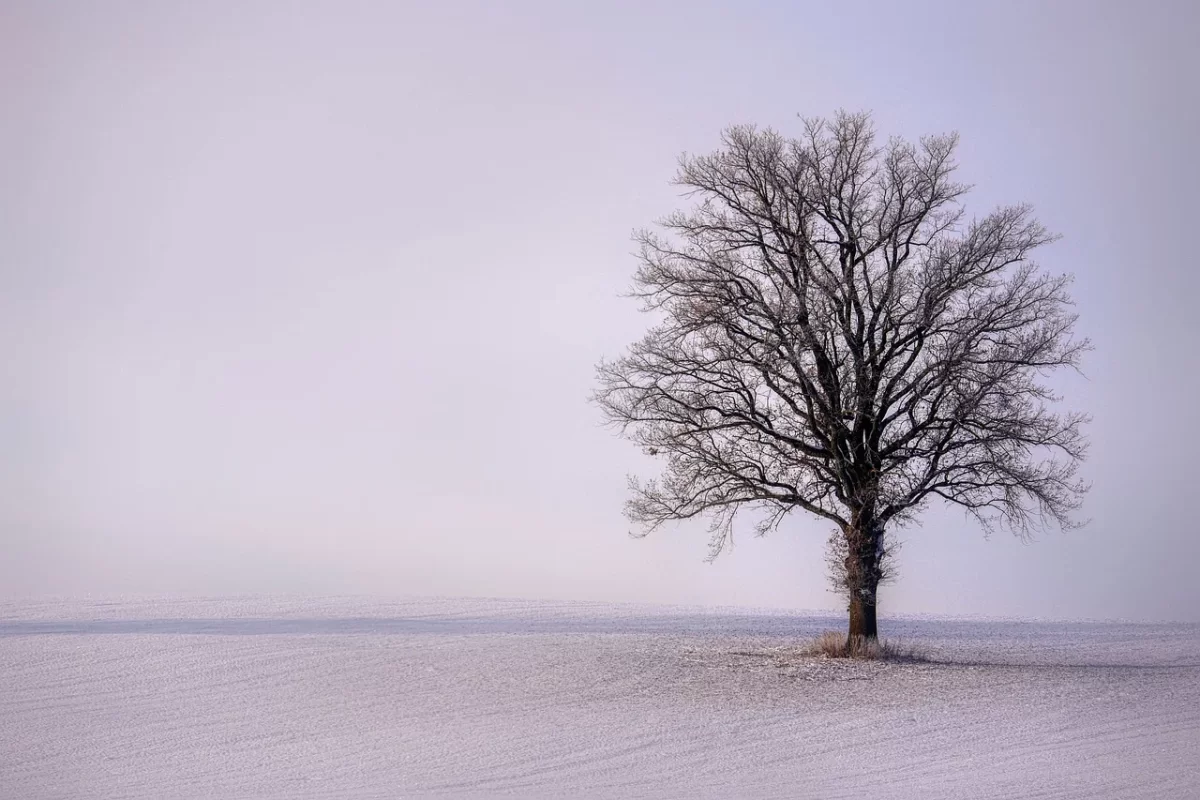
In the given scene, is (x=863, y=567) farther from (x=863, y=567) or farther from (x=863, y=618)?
(x=863, y=618)

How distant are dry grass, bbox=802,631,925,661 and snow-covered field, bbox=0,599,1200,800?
2.59 feet

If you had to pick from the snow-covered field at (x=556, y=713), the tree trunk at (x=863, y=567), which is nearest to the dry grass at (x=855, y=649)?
the tree trunk at (x=863, y=567)

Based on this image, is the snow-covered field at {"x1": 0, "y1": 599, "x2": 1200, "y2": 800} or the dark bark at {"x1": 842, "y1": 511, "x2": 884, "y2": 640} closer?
the snow-covered field at {"x1": 0, "y1": 599, "x2": 1200, "y2": 800}

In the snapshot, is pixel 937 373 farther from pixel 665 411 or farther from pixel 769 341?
pixel 665 411

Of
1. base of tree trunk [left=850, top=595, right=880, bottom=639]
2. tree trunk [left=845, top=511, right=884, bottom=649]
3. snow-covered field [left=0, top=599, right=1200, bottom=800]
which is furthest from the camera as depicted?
base of tree trunk [left=850, top=595, right=880, bottom=639]

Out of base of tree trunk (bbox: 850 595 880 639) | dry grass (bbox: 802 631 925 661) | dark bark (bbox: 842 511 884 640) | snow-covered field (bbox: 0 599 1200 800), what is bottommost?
snow-covered field (bbox: 0 599 1200 800)

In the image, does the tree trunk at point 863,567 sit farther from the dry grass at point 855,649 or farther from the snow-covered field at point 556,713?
the snow-covered field at point 556,713

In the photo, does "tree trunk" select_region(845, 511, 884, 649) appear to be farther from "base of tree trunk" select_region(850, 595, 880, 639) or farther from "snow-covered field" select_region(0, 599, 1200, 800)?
"snow-covered field" select_region(0, 599, 1200, 800)

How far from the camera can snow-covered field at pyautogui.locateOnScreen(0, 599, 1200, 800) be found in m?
11.2

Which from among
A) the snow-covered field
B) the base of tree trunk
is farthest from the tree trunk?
the snow-covered field

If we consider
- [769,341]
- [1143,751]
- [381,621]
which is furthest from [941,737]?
[381,621]

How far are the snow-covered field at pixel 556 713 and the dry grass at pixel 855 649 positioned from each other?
2.59 feet

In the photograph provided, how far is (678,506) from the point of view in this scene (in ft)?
64.9

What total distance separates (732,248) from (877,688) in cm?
835
